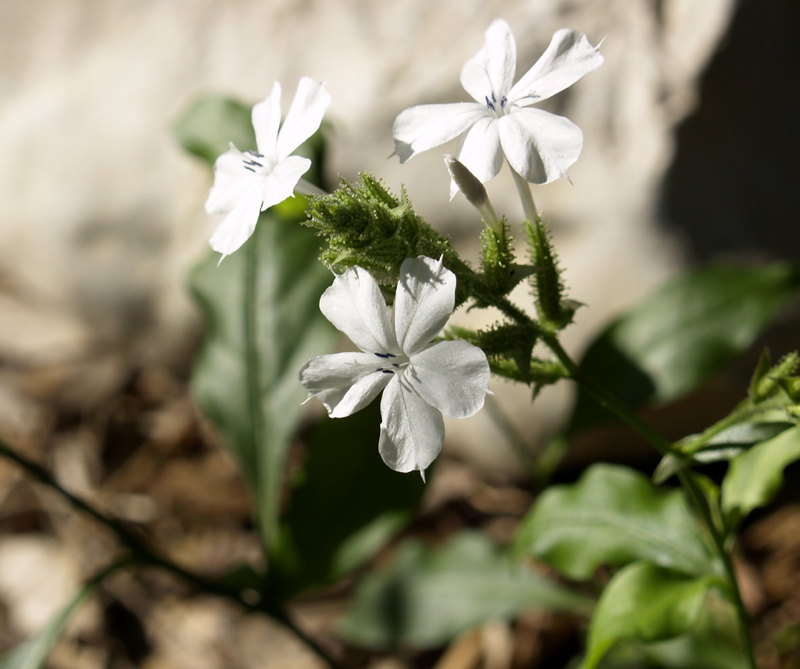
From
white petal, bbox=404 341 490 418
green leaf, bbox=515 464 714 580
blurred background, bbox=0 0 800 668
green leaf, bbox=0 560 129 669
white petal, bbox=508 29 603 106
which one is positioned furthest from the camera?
blurred background, bbox=0 0 800 668

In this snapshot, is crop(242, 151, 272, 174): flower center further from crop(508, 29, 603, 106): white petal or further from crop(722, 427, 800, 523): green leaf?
crop(722, 427, 800, 523): green leaf

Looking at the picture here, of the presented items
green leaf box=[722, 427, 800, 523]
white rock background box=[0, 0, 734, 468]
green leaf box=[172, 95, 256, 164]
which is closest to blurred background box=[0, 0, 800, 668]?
white rock background box=[0, 0, 734, 468]

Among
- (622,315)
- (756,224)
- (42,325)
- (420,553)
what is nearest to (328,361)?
(622,315)

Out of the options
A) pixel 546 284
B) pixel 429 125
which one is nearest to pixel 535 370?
pixel 546 284

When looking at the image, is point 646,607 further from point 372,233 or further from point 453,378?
point 372,233

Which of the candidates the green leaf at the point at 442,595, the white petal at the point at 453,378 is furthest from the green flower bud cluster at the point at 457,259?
the green leaf at the point at 442,595

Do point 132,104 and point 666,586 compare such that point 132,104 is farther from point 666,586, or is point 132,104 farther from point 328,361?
point 666,586

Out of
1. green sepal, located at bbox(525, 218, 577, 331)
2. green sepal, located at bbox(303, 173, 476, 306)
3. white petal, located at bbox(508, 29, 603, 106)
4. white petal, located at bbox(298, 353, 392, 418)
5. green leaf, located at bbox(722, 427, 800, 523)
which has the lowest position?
green leaf, located at bbox(722, 427, 800, 523)

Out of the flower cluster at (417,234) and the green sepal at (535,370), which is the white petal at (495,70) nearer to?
the flower cluster at (417,234)
